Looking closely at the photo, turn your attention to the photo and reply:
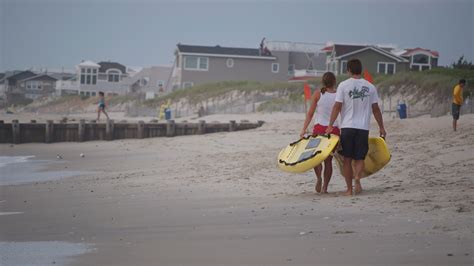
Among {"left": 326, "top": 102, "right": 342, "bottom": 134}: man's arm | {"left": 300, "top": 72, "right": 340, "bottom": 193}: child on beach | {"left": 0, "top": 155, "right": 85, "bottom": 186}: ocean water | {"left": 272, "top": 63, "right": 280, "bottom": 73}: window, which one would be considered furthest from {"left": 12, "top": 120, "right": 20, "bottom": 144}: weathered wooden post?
{"left": 272, "top": 63, "right": 280, "bottom": 73}: window

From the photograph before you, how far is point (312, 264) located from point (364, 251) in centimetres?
53

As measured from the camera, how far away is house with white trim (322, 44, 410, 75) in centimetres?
6500

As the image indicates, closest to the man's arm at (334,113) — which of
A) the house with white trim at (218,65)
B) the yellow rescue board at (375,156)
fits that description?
the yellow rescue board at (375,156)

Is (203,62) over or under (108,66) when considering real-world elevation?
under

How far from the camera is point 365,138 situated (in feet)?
30.7

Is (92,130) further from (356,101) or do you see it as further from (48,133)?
(356,101)

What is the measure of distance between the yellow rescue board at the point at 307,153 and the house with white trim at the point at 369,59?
5526cm

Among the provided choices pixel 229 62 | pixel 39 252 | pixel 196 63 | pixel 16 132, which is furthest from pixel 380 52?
pixel 39 252

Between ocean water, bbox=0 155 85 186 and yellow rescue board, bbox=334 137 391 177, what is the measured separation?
793 cm

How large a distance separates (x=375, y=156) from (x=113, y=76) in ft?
314

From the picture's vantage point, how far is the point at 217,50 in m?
74.6

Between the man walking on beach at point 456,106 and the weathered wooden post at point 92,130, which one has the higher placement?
the man walking on beach at point 456,106

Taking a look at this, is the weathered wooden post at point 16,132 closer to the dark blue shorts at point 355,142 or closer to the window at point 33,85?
the dark blue shorts at point 355,142

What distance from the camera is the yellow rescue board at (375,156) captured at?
994 cm
